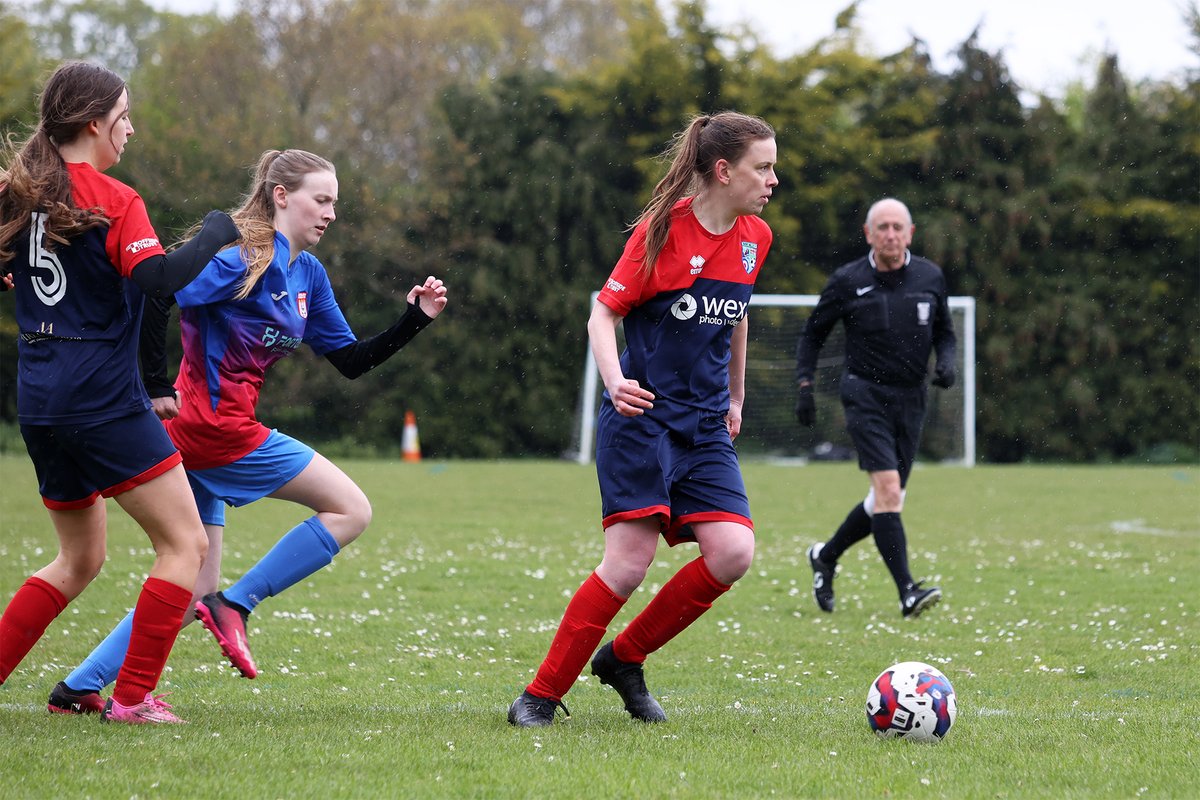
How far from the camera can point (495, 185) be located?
97.0 feet

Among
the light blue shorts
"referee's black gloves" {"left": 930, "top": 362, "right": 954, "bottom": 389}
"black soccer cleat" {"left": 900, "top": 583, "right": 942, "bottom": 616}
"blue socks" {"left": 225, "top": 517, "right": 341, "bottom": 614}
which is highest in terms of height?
"referee's black gloves" {"left": 930, "top": 362, "right": 954, "bottom": 389}

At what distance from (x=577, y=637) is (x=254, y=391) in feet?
4.89

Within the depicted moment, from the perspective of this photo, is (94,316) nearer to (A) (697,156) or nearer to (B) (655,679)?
(A) (697,156)

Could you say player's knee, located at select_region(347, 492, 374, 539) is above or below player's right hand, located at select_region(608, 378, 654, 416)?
below

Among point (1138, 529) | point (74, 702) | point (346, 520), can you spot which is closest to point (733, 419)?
point (346, 520)

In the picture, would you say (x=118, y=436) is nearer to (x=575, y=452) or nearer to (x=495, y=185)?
(x=575, y=452)

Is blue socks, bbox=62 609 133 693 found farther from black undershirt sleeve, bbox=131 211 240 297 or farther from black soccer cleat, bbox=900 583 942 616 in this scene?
black soccer cleat, bbox=900 583 942 616

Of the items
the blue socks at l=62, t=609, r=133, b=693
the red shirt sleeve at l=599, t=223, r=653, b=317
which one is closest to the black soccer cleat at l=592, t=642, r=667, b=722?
the red shirt sleeve at l=599, t=223, r=653, b=317

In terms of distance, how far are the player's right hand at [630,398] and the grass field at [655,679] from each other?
101 cm

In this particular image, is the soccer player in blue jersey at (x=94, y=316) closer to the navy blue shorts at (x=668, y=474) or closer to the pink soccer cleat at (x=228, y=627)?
the pink soccer cleat at (x=228, y=627)

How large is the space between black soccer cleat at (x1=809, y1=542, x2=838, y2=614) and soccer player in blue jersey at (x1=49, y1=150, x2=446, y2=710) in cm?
356

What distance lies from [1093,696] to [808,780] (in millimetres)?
1969

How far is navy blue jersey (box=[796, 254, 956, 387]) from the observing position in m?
7.84

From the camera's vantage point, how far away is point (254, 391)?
16.1 ft
